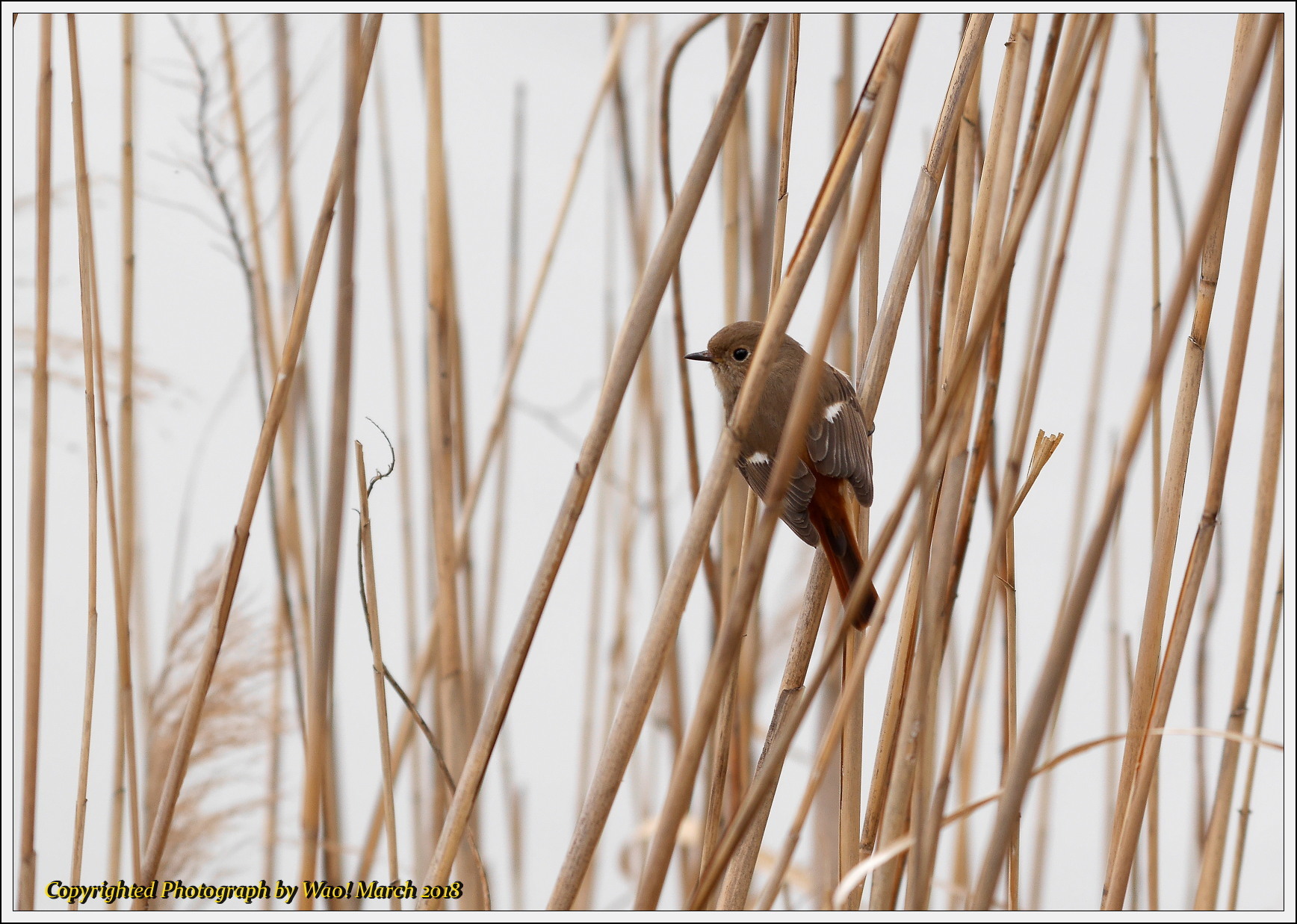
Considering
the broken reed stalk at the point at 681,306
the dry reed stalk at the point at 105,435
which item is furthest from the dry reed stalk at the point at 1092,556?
the dry reed stalk at the point at 105,435

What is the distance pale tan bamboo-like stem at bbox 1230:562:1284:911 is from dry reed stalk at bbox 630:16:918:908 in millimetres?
686

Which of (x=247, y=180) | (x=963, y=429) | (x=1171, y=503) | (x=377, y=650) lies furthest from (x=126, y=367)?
(x=1171, y=503)

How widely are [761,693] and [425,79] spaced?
992 mm

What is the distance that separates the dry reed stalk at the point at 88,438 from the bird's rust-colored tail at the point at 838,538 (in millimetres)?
760

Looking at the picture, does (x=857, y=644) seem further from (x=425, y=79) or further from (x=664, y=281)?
(x=425, y=79)

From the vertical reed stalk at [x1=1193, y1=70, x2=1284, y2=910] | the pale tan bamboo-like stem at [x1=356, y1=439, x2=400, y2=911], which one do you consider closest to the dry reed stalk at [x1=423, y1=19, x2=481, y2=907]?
the pale tan bamboo-like stem at [x1=356, y1=439, x2=400, y2=911]

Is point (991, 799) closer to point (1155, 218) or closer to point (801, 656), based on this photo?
point (801, 656)

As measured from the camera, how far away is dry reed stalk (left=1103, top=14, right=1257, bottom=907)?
2.65 feet

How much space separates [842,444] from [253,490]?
667 millimetres

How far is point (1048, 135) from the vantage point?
0.64 meters

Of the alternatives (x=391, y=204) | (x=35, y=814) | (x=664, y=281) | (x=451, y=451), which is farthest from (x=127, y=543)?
(x=664, y=281)

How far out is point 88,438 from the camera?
920 millimetres

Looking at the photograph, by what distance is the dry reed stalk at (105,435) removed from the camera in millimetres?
883

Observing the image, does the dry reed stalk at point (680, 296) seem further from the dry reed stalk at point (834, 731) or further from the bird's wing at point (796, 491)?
the dry reed stalk at point (834, 731)
